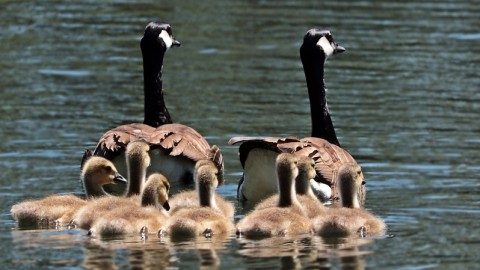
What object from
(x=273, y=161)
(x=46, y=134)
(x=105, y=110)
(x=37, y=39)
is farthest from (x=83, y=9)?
(x=273, y=161)

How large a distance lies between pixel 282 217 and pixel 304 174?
160cm

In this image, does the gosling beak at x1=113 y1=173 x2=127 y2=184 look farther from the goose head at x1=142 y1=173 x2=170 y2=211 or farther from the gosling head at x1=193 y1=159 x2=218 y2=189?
the gosling head at x1=193 y1=159 x2=218 y2=189

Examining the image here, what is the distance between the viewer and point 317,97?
62.3ft

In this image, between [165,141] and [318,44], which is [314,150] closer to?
[165,141]

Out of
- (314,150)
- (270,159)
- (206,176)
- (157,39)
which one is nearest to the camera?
(206,176)

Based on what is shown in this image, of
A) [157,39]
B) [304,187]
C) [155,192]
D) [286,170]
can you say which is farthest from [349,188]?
[157,39]

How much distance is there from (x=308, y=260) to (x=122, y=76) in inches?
482

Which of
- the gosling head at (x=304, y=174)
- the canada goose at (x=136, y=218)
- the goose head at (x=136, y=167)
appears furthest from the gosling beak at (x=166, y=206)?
the gosling head at (x=304, y=174)

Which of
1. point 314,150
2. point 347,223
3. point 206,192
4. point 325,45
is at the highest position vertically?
point 325,45

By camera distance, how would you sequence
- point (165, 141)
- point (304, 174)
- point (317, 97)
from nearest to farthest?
point (304, 174) → point (165, 141) → point (317, 97)

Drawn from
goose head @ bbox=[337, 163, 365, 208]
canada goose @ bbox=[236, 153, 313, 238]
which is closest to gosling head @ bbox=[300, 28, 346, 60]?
goose head @ bbox=[337, 163, 365, 208]

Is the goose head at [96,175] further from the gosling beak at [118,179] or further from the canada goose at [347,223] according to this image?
the canada goose at [347,223]

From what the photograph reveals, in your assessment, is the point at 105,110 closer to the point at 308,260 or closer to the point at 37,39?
the point at 37,39

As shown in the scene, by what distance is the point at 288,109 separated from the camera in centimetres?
Answer: 2220
